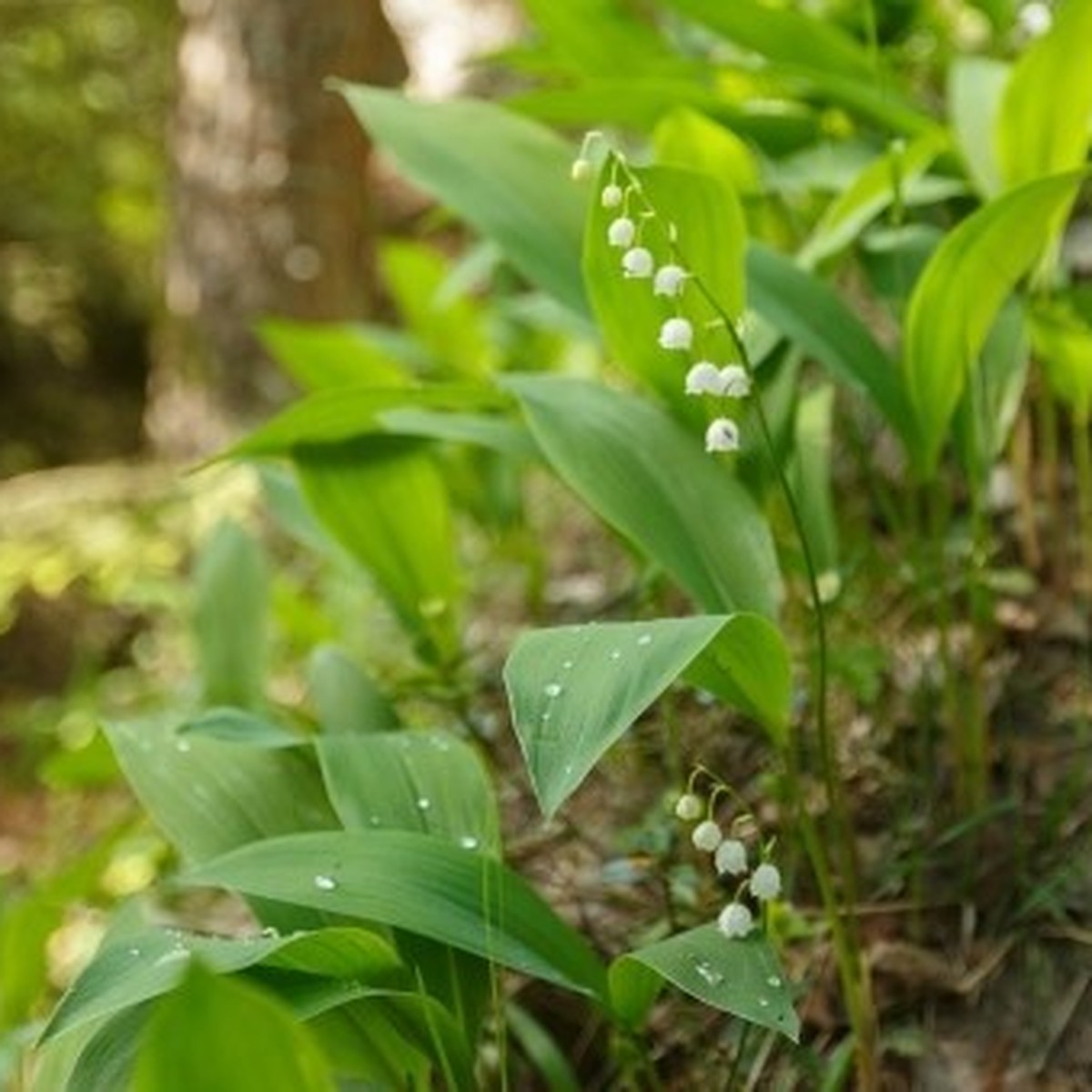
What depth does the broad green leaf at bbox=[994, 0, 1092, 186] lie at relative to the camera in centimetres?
167

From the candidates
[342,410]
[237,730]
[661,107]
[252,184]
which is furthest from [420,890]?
[252,184]

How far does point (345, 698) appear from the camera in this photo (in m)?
1.84

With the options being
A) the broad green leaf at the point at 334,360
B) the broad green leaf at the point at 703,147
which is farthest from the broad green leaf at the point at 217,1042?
the broad green leaf at the point at 334,360

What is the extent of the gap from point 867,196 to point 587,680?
2.94 feet

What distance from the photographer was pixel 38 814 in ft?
14.1

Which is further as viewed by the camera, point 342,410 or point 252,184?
point 252,184

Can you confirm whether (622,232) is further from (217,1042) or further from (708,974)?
(217,1042)

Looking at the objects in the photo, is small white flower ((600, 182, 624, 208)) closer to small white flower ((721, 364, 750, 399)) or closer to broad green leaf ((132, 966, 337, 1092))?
small white flower ((721, 364, 750, 399))

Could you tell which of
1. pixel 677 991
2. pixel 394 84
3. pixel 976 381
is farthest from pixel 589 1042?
pixel 394 84

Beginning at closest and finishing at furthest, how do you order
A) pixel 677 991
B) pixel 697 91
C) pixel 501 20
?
pixel 677 991 → pixel 697 91 → pixel 501 20

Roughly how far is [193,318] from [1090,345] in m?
2.80

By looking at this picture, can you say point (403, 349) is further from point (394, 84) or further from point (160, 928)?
point (394, 84)

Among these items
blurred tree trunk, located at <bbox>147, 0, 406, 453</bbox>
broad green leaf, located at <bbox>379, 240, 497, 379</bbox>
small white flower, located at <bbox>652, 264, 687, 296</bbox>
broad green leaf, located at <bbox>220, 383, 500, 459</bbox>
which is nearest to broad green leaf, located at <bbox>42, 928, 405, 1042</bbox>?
small white flower, located at <bbox>652, 264, 687, 296</bbox>

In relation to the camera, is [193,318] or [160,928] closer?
A: [160,928]
